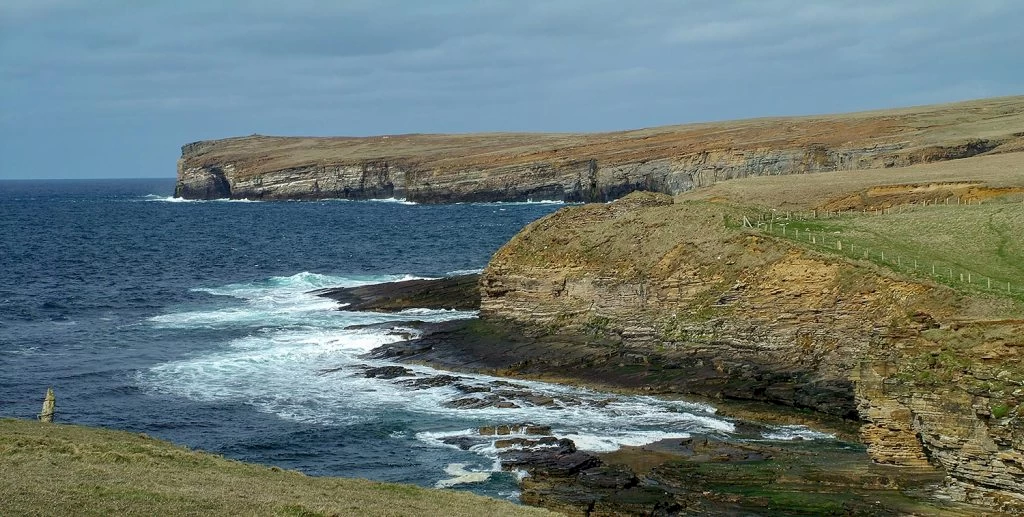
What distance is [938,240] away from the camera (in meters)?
47.3

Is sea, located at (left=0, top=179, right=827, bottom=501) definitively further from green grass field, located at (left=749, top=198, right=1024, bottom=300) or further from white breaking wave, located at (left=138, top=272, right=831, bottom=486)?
green grass field, located at (left=749, top=198, right=1024, bottom=300)

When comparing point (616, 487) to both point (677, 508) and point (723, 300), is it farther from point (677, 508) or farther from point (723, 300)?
point (723, 300)

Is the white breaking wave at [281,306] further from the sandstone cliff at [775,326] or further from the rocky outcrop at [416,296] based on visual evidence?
the sandstone cliff at [775,326]

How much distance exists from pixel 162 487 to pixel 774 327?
25.7 m

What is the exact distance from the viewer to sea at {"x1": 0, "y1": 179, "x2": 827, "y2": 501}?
35.4 m

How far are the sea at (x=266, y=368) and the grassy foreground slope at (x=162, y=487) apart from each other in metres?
5.07

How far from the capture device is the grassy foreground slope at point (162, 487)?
798 inches

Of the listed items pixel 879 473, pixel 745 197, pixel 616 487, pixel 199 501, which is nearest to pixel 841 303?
pixel 879 473

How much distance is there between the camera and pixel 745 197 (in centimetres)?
7294

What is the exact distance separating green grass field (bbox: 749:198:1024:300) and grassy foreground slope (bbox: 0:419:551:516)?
70.0 feet

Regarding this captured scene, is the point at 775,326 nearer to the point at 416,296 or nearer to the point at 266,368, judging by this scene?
the point at 266,368

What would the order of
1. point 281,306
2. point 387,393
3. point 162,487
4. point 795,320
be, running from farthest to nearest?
point 281,306
point 387,393
point 795,320
point 162,487

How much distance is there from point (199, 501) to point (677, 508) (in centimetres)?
1190

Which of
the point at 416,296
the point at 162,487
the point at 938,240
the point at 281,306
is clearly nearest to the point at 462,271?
the point at 416,296
